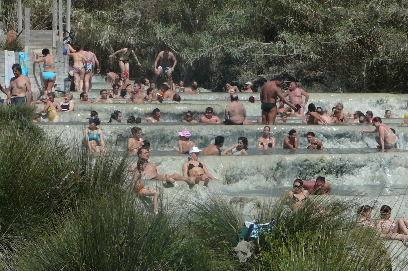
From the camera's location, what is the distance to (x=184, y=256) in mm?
7195

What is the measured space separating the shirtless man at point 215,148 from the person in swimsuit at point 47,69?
6.83 meters

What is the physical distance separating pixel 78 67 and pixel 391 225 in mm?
16357

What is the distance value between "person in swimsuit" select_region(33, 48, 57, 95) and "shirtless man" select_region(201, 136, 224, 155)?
269 inches

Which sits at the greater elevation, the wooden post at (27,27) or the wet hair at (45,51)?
the wooden post at (27,27)

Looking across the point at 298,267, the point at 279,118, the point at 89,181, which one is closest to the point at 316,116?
the point at 279,118

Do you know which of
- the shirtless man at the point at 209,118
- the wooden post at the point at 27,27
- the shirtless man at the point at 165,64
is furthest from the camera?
the shirtless man at the point at 165,64

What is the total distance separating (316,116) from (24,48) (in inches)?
335

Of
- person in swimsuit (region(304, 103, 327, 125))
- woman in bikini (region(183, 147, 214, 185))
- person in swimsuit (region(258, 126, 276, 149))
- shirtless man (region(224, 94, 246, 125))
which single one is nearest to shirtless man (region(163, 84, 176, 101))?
shirtless man (region(224, 94, 246, 125))

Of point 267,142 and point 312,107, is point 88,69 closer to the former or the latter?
point 312,107

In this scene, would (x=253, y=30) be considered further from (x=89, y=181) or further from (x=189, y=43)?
(x=89, y=181)

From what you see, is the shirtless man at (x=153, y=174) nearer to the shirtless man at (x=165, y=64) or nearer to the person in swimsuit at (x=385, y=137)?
the person in swimsuit at (x=385, y=137)

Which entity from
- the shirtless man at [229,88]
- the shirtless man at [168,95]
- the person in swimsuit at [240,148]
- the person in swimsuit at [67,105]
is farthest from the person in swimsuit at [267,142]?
the shirtless man at [229,88]

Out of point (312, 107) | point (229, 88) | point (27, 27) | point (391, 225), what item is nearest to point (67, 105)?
point (27, 27)

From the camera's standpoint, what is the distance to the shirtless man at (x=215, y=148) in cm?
1602
